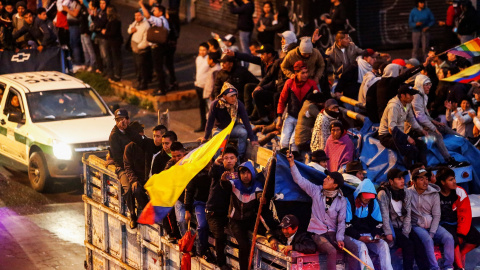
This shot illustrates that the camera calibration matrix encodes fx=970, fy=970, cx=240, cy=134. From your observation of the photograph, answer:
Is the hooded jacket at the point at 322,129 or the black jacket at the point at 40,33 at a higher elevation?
the hooded jacket at the point at 322,129

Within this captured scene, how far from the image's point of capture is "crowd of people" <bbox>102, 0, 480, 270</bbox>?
981 cm

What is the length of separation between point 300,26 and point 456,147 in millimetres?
10731

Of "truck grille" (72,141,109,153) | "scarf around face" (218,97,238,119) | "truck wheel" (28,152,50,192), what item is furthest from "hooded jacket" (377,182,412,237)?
"truck wheel" (28,152,50,192)

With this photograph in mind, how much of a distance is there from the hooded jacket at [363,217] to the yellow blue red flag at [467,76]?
5997 millimetres

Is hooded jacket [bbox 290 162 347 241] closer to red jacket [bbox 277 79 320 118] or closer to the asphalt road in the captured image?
red jacket [bbox 277 79 320 118]

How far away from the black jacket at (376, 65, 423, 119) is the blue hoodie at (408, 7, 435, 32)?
9.69m

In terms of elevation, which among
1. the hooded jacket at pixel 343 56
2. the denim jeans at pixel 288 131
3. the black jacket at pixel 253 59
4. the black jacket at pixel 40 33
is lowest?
the black jacket at pixel 40 33

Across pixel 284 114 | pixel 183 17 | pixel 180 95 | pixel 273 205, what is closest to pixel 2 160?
pixel 180 95

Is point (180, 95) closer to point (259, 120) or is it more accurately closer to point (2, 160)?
point (2, 160)

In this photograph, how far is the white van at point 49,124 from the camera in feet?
53.9

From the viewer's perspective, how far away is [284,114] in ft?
45.3

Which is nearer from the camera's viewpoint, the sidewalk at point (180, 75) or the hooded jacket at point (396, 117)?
the hooded jacket at point (396, 117)

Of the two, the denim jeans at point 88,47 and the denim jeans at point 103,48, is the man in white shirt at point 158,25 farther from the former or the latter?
the denim jeans at point 88,47

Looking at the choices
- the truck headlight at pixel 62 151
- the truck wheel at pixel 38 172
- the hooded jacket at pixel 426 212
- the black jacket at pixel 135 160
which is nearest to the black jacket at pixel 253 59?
the truck headlight at pixel 62 151
